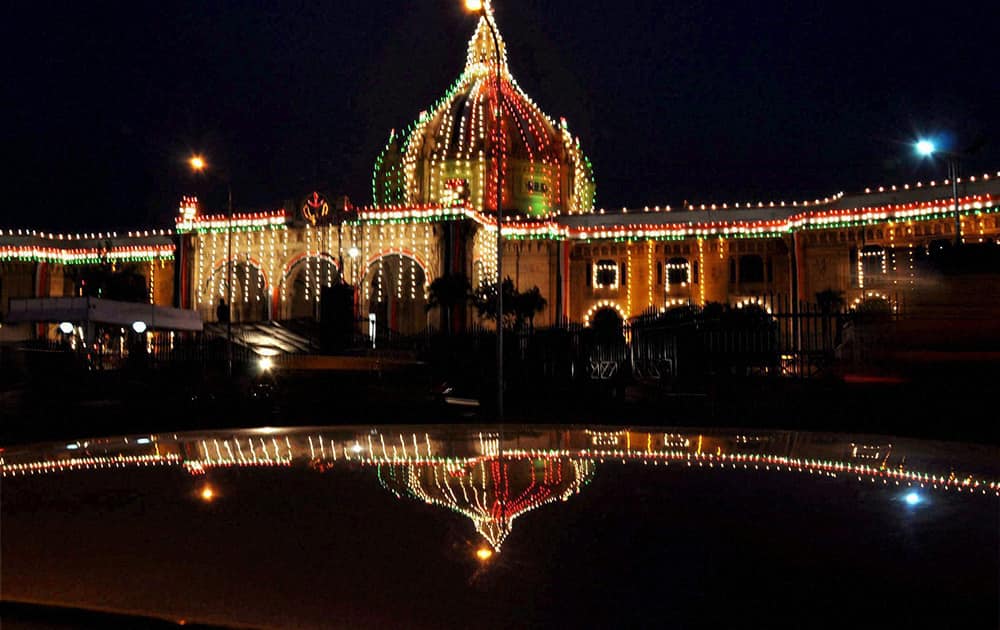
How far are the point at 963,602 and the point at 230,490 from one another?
5662 millimetres

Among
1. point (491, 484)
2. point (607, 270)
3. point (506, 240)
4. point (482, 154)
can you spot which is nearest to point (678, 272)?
point (607, 270)

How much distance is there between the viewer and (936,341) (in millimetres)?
15156

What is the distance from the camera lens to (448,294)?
40.5 metres

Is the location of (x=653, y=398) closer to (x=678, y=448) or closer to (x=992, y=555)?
(x=678, y=448)

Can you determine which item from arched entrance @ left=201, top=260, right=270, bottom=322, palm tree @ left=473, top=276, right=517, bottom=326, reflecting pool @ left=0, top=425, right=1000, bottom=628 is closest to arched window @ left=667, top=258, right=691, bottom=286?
palm tree @ left=473, top=276, right=517, bottom=326

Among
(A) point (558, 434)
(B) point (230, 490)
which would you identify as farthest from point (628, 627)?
(A) point (558, 434)

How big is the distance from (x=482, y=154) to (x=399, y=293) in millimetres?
10081

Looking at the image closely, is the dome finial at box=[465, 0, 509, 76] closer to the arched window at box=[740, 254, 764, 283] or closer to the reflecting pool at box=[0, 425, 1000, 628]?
the arched window at box=[740, 254, 764, 283]

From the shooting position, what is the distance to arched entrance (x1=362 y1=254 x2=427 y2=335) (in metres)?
46.1

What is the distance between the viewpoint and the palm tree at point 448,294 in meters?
40.5

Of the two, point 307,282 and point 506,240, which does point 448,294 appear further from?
point 307,282

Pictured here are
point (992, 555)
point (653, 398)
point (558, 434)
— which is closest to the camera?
point (992, 555)

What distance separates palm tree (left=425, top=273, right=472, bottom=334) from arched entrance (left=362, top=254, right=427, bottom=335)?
351 cm

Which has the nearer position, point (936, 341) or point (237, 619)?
point (237, 619)
